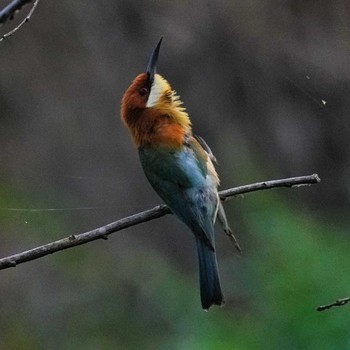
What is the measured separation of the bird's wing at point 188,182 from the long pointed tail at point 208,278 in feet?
0.07

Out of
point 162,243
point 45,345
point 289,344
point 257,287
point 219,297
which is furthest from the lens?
point 162,243

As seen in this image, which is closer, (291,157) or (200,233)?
(200,233)

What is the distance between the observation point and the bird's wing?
212 cm

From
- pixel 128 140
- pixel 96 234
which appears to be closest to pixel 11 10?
pixel 96 234

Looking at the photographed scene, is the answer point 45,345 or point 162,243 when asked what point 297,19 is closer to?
point 162,243

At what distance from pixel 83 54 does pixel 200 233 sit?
8.97 feet

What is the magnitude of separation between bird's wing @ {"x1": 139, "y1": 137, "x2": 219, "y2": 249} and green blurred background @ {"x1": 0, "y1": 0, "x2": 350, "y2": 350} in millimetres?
1959

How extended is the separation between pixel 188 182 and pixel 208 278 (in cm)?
23

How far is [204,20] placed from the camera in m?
4.53

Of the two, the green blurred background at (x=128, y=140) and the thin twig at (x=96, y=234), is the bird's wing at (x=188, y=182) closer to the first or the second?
the thin twig at (x=96, y=234)

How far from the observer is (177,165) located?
2.22m

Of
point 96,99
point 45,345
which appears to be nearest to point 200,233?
point 45,345

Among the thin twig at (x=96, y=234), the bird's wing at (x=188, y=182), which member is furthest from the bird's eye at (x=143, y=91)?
the thin twig at (x=96, y=234)

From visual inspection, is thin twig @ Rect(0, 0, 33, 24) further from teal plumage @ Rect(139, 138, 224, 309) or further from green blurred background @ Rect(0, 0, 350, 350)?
green blurred background @ Rect(0, 0, 350, 350)
